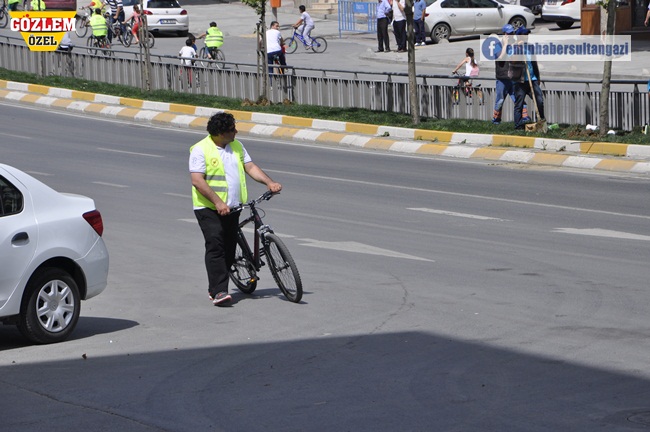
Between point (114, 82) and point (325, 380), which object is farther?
point (114, 82)

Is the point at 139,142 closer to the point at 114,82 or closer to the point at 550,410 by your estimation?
the point at 114,82

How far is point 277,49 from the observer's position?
98.8 ft

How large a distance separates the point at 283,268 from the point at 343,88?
16.5 meters

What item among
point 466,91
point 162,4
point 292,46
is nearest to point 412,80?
point 466,91

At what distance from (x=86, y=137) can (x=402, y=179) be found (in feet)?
27.8

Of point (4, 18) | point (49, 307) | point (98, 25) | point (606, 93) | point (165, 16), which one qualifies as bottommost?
point (49, 307)

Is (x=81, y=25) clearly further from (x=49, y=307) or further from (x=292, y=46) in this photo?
(x=49, y=307)

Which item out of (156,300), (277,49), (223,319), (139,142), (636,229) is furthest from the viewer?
(277,49)

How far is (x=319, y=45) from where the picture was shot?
39844 mm

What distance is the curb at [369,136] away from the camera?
19.3 meters

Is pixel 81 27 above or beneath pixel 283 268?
above

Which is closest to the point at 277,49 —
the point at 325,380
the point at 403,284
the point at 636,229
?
the point at 636,229

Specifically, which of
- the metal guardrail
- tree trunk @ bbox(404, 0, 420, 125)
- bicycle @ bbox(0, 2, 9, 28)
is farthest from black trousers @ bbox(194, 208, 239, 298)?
bicycle @ bbox(0, 2, 9, 28)

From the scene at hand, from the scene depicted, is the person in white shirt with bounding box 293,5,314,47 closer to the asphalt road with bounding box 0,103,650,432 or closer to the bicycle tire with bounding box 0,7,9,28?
the bicycle tire with bounding box 0,7,9,28
